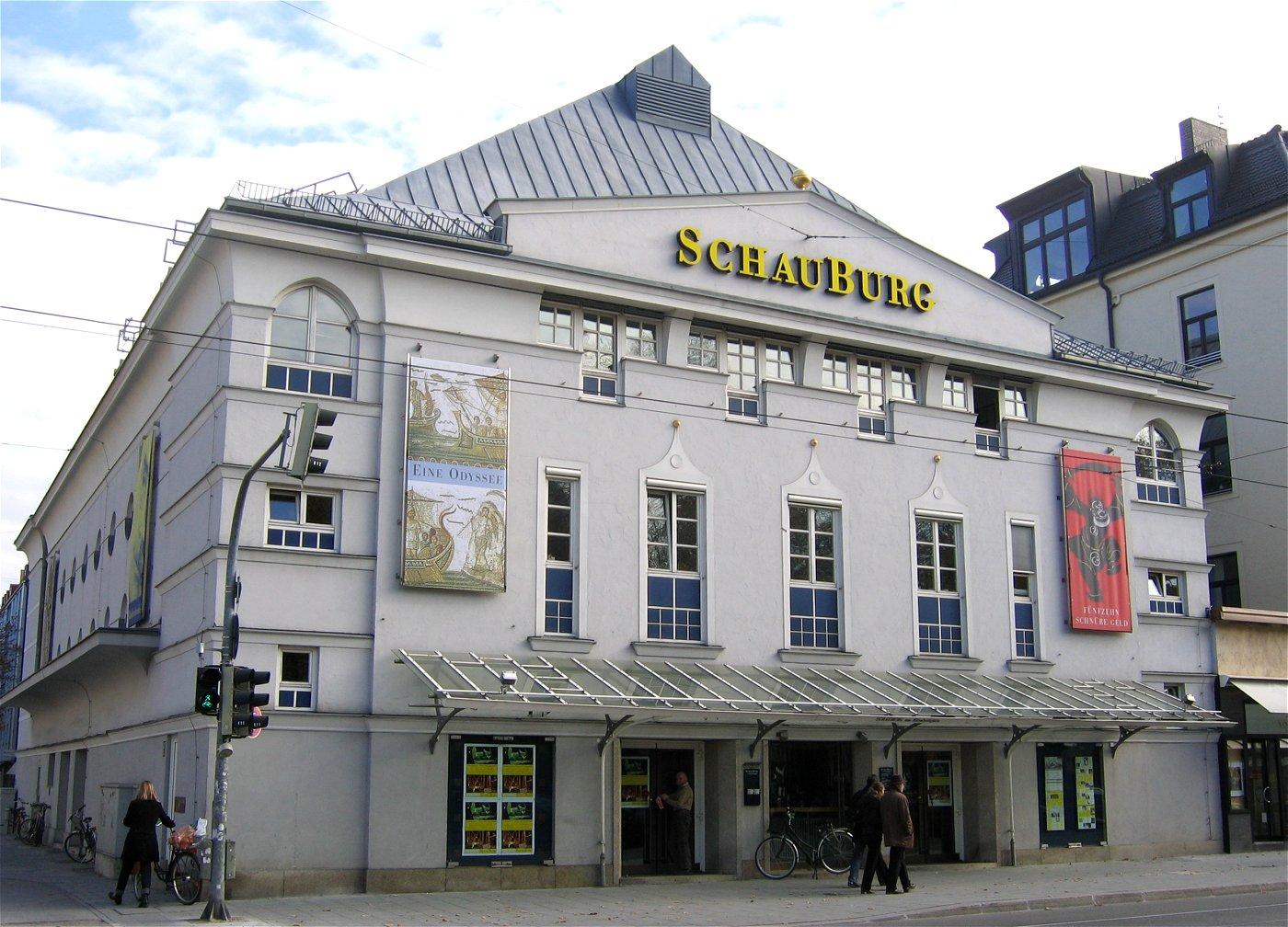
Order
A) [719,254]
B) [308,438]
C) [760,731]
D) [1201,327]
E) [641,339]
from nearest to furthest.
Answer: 1. [308,438]
2. [760,731]
3. [641,339]
4. [719,254]
5. [1201,327]

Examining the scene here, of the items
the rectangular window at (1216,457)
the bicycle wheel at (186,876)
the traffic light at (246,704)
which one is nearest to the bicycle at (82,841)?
the bicycle wheel at (186,876)

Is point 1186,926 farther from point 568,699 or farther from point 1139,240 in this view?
point 1139,240

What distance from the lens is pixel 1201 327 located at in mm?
35969

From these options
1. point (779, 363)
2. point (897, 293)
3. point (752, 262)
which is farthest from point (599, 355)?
point (897, 293)

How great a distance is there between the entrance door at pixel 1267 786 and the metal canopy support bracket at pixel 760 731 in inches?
501

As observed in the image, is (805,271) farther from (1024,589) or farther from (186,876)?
(186,876)

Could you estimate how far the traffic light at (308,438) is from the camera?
53.4 ft

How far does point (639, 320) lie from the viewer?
24.2 metres

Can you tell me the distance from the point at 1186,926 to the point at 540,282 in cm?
1362

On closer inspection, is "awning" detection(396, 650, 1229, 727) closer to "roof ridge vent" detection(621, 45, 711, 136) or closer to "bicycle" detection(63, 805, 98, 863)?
"bicycle" detection(63, 805, 98, 863)

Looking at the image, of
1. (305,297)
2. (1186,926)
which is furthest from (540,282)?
(1186,926)

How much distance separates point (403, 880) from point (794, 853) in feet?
22.9

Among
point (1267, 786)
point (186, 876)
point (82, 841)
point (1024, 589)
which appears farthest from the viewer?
point (1267, 786)

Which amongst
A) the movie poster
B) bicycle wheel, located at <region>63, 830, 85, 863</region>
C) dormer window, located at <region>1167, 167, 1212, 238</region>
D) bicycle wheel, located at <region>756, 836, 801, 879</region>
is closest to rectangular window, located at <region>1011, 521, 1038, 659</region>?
bicycle wheel, located at <region>756, 836, 801, 879</region>
